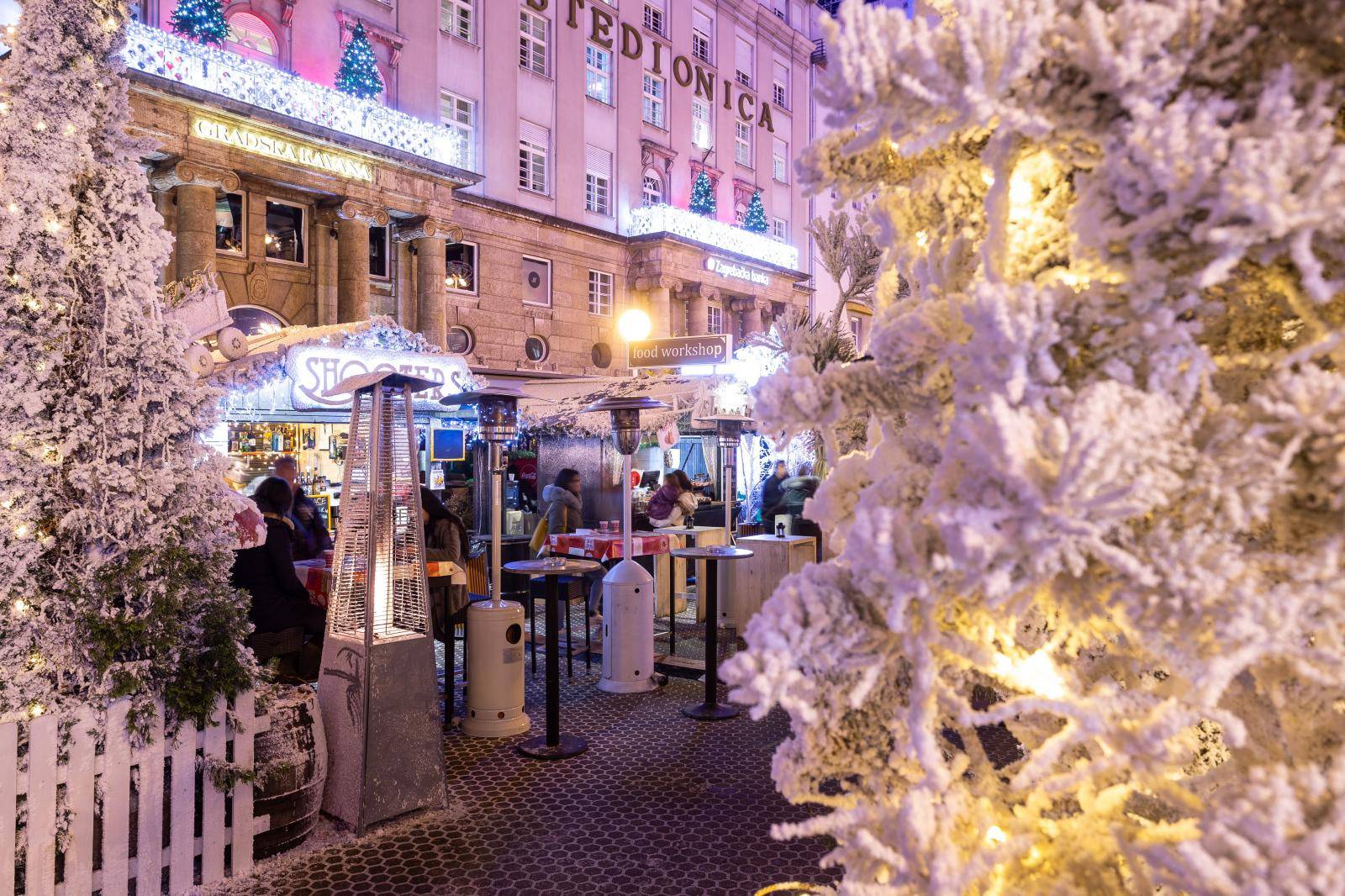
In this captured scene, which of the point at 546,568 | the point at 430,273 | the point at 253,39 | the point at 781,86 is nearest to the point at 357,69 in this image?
the point at 253,39

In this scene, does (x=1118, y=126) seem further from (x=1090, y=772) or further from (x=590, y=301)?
(x=590, y=301)

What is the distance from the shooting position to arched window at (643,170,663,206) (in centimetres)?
2414

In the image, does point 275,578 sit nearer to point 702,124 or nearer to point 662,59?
point 662,59

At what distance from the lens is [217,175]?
13555mm

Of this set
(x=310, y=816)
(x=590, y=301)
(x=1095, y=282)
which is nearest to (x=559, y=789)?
(x=310, y=816)

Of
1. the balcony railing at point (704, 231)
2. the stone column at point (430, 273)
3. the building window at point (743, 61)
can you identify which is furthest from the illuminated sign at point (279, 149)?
the building window at point (743, 61)

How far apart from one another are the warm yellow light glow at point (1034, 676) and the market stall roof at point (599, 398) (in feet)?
32.9

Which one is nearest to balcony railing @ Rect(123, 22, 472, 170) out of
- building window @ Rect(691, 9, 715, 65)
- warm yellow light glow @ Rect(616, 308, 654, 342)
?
warm yellow light glow @ Rect(616, 308, 654, 342)

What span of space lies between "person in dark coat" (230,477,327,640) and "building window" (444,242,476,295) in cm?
1267

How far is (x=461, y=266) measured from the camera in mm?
18906

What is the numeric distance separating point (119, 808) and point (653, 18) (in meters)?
Answer: 24.9

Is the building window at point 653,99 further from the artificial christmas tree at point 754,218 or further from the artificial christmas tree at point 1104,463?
the artificial christmas tree at point 1104,463

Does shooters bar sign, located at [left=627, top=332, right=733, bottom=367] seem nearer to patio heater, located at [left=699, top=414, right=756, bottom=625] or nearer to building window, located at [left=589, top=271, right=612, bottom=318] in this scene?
patio heater, located at [left=699, top=414, right=756, bottom=625]

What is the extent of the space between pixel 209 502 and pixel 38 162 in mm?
1622
